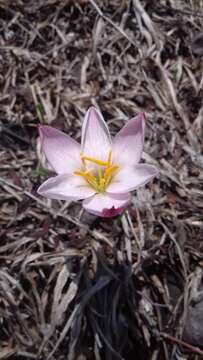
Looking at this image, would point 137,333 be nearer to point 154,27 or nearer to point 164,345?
point 164,345

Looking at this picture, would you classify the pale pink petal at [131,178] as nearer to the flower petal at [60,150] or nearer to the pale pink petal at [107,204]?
the pale pink petal at [107,204]

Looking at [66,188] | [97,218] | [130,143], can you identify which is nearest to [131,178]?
[130,143]

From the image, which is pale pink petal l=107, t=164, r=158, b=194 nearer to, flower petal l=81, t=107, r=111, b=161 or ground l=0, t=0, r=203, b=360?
flower petal l=81, t=107, r=111, b=161

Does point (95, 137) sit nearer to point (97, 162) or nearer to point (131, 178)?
point (97, 162)

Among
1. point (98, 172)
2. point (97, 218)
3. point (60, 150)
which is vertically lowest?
point (97, 218)

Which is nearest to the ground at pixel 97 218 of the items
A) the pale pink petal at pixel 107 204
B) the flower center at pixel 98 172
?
the flower center at pixel 98 172

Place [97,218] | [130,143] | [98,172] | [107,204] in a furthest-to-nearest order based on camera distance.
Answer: [97,218], [98,172], [130,143], [107,204]
